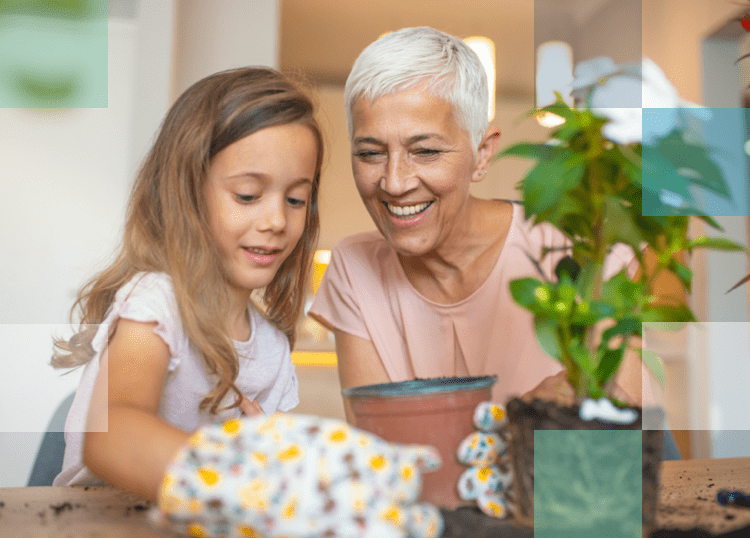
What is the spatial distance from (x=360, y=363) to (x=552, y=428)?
756mm

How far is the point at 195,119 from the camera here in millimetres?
1018

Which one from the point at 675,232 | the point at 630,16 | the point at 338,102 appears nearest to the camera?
the point at 675,232

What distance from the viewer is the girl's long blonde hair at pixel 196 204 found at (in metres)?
0.94

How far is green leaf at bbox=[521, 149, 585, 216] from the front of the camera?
52 centimetres

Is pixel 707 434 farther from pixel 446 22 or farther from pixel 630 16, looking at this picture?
pixel 446 22

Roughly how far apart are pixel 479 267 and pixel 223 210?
1.83 feet

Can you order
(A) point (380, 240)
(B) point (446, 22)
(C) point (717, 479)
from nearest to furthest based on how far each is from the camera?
(C) point (717, 479)
(A) point (380, 240)
(B) point (446, 22)

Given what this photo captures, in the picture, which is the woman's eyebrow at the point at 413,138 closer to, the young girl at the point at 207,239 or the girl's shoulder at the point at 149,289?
the young girl at the point at 207,239

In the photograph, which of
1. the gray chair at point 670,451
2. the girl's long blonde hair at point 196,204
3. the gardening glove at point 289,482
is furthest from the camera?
the gray chair at point 670,451

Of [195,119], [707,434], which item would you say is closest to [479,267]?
[195,119]

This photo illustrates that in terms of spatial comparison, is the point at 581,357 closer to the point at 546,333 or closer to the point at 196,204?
the point at 546,333

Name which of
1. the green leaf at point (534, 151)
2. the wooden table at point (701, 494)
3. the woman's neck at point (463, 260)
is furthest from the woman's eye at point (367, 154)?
the wooden table at point (701, 494)
